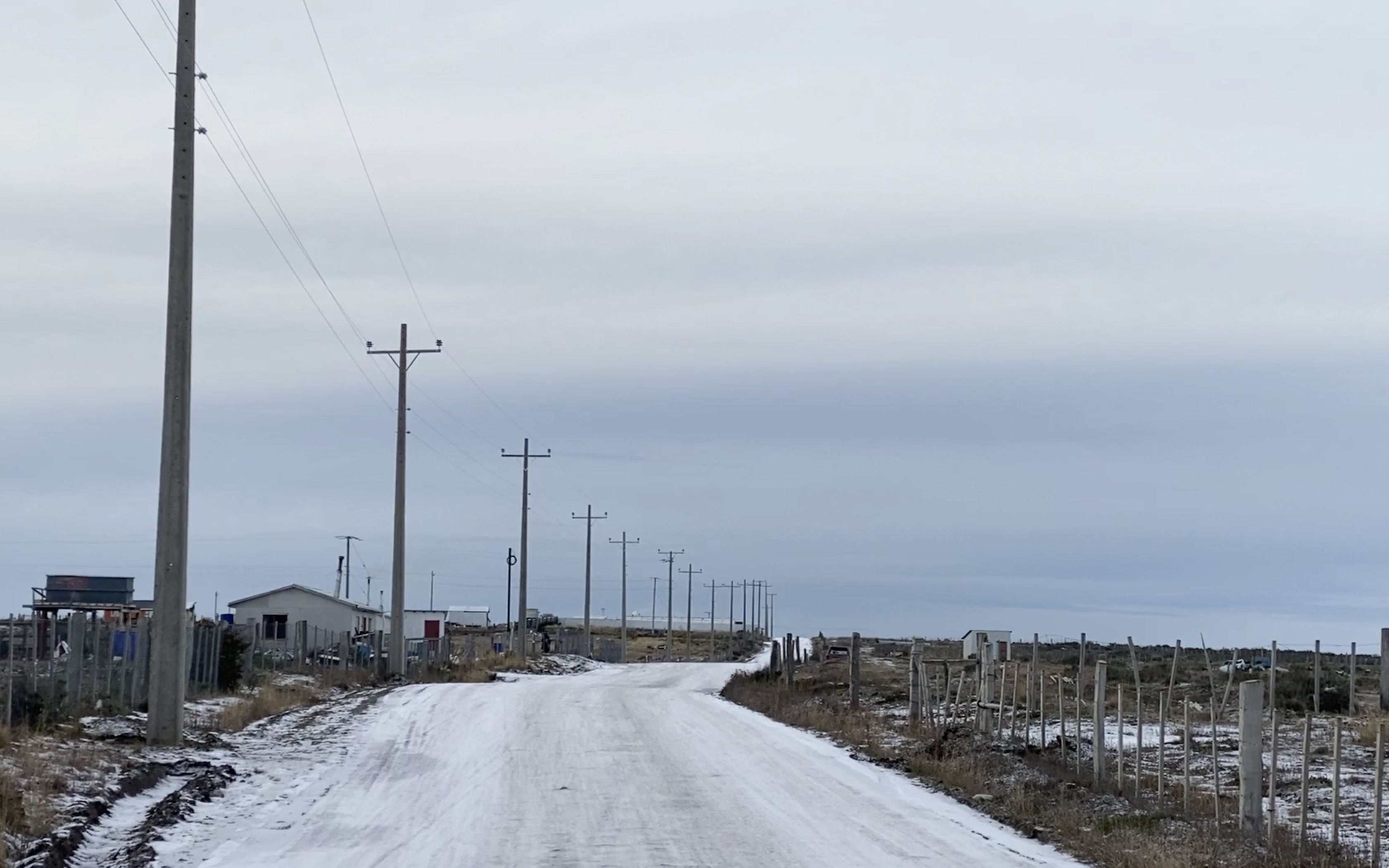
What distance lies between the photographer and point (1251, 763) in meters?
14.3

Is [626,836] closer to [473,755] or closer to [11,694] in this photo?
[473,755]

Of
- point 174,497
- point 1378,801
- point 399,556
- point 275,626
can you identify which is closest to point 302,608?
point 275,626

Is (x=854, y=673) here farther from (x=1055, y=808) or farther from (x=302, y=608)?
(x=302, y=608)

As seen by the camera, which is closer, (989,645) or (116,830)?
(116,830)

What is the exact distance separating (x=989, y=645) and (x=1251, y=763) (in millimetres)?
14906

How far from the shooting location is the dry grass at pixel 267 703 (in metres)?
23.0

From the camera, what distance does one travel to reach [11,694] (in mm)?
19016

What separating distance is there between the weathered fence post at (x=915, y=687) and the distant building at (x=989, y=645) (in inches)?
46.6

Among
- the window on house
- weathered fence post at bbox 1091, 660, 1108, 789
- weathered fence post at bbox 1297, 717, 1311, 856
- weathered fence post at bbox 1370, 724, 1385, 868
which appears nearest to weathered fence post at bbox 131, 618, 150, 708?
weathered fence post at bbox 1091, 660, 1108, 789

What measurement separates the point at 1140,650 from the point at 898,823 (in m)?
79.6

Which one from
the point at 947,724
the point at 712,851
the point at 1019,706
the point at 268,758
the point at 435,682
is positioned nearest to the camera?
the point at 712,851

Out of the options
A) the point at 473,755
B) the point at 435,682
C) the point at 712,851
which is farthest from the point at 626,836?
the point at 435,682

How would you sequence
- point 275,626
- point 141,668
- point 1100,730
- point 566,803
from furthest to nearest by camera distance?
1. point 275,626
2. point 141,668
3. point 1100,730
4. point 566,803

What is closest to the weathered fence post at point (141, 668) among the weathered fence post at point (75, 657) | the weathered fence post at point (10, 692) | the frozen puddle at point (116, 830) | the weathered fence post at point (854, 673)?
the weathered fence post at point (75, 657)
